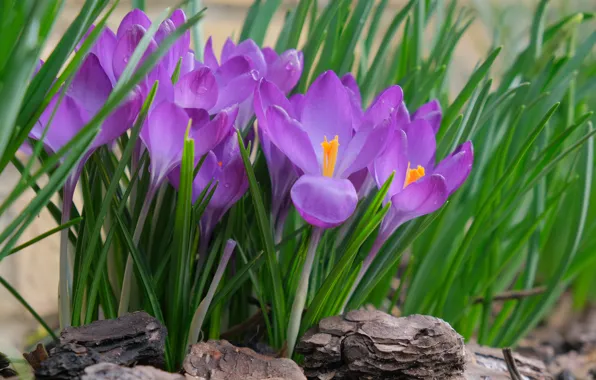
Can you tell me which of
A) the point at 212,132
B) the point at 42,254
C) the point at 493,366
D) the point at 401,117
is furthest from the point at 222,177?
the point at 42,254

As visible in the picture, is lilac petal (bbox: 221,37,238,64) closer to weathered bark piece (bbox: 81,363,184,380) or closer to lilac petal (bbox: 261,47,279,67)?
lilac petal (bbox: 261,47,279,67)

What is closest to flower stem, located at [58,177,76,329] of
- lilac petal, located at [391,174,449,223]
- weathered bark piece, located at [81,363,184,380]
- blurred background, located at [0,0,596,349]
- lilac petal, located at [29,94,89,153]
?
lilac petal, located at [29,94,89,153]

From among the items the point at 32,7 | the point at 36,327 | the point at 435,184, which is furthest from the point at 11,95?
the point at 36,327

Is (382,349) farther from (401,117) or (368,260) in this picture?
(401,117)

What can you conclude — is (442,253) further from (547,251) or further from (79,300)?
(547,251)

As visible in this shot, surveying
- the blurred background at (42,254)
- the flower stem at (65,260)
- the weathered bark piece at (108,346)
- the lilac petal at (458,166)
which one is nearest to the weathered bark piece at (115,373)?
the weathered bark piece at (108,346)

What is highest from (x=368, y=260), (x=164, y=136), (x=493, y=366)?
(x=164, y=136)
